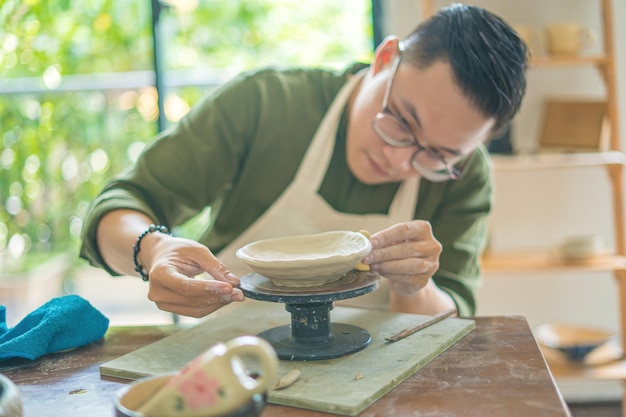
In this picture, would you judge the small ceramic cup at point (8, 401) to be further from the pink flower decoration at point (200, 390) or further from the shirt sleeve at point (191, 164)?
the shirt sleeve at point (191, 164)

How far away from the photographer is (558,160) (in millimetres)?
2936

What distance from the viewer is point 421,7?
305 centimetres

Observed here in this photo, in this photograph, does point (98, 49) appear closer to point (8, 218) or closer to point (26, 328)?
point (8, 218)

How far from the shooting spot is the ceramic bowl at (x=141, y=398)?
0.80 m

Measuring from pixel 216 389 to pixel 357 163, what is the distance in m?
1.14

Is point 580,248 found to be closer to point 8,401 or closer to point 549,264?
point 549,264

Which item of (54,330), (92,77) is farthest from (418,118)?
(92,77)

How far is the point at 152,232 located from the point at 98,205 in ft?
0.85

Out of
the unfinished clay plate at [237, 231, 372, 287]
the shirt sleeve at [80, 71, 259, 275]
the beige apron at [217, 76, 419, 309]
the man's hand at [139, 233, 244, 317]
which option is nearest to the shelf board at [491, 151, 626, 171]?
the beige apron at [217, 76, 419, 309]

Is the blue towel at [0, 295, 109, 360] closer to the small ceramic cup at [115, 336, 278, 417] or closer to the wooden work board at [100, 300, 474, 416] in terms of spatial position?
the wooden work board at [100, 300, 474, 416]

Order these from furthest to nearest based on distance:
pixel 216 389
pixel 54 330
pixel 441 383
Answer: pixel 54 330 < pixel 441 383 < pixel 216 389

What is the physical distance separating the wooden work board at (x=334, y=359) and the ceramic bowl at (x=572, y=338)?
65.9 inches

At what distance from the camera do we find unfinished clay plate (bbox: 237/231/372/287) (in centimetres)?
120

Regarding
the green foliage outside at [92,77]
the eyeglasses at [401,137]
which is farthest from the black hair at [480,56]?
the green foliage outside at [92,77]
